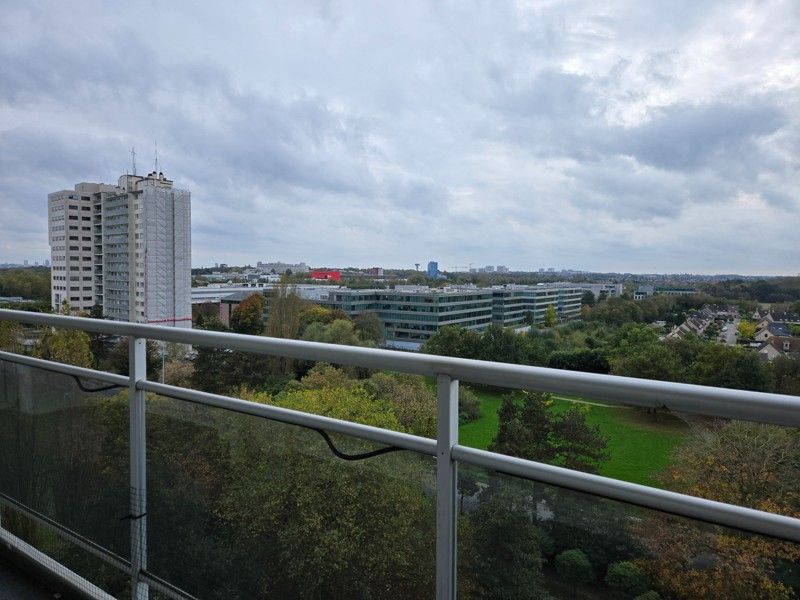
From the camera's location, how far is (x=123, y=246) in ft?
42.7

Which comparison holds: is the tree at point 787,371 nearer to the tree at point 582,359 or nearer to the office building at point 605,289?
the tree at point 582,359

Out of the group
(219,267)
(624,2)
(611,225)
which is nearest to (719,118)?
(624,2)

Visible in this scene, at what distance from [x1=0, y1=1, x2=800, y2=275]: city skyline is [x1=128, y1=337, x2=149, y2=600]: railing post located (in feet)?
19.9

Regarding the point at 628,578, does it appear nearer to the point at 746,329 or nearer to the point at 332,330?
the point at 746,329

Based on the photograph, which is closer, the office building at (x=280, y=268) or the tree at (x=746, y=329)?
the tree at (x=746, y=329)

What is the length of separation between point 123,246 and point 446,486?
45.0 ft

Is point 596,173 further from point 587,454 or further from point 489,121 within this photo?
point 587,454

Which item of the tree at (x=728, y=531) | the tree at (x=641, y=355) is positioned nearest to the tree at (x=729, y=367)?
the tree at (x=641, y=355)

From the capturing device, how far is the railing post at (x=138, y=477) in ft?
5.52

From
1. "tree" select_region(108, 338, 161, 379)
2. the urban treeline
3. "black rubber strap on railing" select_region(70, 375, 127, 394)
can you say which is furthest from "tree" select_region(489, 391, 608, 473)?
"black rubber strap on railing" select_region(70, 375, 127, 394)

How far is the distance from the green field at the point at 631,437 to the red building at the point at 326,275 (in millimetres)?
11673

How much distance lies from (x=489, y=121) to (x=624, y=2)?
41.3 feet

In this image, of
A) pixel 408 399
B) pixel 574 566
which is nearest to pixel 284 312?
pixel 408 399

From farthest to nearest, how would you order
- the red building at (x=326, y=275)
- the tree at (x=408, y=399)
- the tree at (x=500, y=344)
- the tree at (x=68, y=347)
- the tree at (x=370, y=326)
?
the red building at (x=326, y=275)
the tree at (x=370, y=326)
the tree at (x=500, y=344)
the tree at (x=68, y=347)
the tree at (x=408, y=399)
